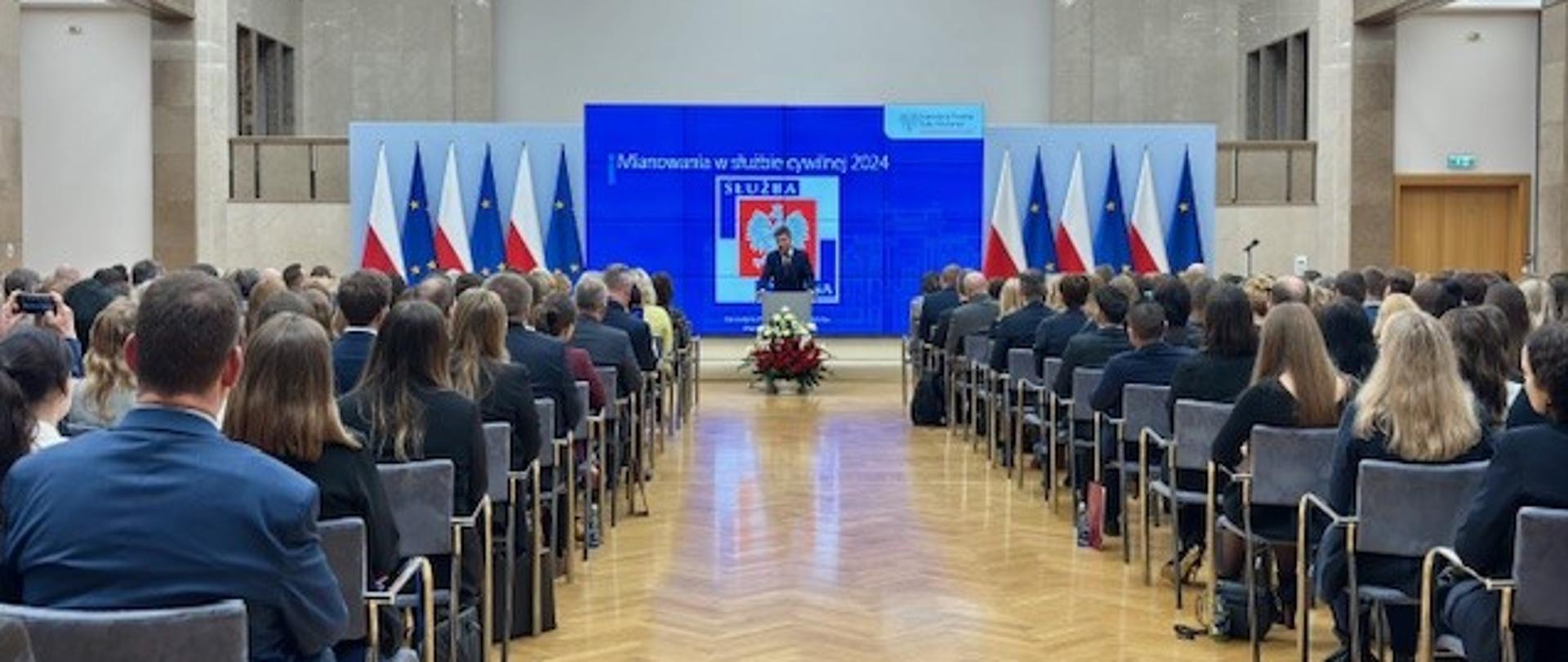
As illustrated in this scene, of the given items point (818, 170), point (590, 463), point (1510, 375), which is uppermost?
point (818, 170)

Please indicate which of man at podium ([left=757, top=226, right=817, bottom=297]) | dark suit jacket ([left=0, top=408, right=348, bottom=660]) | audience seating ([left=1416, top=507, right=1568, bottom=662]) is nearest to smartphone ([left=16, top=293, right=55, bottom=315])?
dark suit jacket ([left=0, top=408, right=348, bottom=660])

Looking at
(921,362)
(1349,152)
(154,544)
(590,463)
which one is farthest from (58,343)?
(1349,152)

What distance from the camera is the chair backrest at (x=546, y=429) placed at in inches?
291

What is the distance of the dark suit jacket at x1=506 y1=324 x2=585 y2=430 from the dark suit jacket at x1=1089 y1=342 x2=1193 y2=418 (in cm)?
256

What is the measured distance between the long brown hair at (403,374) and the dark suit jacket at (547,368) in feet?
7.14

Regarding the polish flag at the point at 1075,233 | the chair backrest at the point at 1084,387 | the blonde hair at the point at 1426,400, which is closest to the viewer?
the blonde hair at the point at 1426,400

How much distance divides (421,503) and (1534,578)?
9.68 ft

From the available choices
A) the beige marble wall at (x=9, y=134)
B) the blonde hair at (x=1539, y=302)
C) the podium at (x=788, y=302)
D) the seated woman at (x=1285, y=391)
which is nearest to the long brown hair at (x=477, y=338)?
the seated woman at (x=1285, y=391)

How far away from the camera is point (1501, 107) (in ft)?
62.0

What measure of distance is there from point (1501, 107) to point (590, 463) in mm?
13439

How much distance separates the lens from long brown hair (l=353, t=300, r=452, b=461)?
18.2 ft

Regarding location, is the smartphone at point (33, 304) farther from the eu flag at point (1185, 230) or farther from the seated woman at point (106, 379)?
the eu flag at point (1185, 230)

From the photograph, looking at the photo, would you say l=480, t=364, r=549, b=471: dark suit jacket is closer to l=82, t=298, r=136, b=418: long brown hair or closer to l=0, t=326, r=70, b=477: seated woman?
l=82, t=298, r=136, b=418: long brown hair

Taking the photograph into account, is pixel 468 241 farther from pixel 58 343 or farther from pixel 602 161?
pixel 58 343
